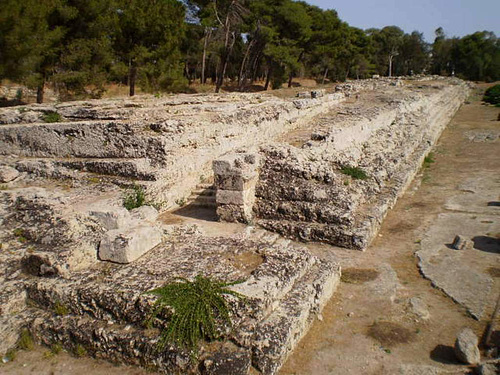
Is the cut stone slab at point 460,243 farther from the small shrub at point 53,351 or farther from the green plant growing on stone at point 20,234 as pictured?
the green plant growing on stone at point 20,234

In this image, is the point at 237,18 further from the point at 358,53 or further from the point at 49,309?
the point at 49,309

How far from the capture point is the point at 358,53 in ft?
140

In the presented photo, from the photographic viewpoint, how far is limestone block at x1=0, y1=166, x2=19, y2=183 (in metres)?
7.88

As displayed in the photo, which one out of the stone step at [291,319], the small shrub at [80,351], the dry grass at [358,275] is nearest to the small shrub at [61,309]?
the small shrub at [80,351]

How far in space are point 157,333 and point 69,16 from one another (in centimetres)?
1609

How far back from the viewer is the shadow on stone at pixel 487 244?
6.36 m

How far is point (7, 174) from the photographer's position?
7.91 m

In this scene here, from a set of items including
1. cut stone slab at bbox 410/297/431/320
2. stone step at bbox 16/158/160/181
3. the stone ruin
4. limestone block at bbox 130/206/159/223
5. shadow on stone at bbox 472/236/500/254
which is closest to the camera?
the stone ruin

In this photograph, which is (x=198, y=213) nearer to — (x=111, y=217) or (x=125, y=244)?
(x=111, y=217)

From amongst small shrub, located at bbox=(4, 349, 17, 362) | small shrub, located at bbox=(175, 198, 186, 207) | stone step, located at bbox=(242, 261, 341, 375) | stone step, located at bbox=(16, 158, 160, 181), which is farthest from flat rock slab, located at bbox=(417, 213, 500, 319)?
small shrub, located at bbox=(4, 349, 17, 362)

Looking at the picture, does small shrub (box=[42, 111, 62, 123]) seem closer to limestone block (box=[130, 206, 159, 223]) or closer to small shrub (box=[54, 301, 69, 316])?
limestone block (box=[130, 206, 159, 223])

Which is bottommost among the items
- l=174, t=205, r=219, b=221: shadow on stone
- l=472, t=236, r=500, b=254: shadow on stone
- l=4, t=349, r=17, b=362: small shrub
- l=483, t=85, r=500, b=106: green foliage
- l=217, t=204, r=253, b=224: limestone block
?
l=4, t=349, r=17, b=362: small shrub

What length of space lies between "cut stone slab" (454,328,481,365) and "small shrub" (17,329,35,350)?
435cm

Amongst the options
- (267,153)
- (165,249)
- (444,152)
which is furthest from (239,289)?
(444,152)
